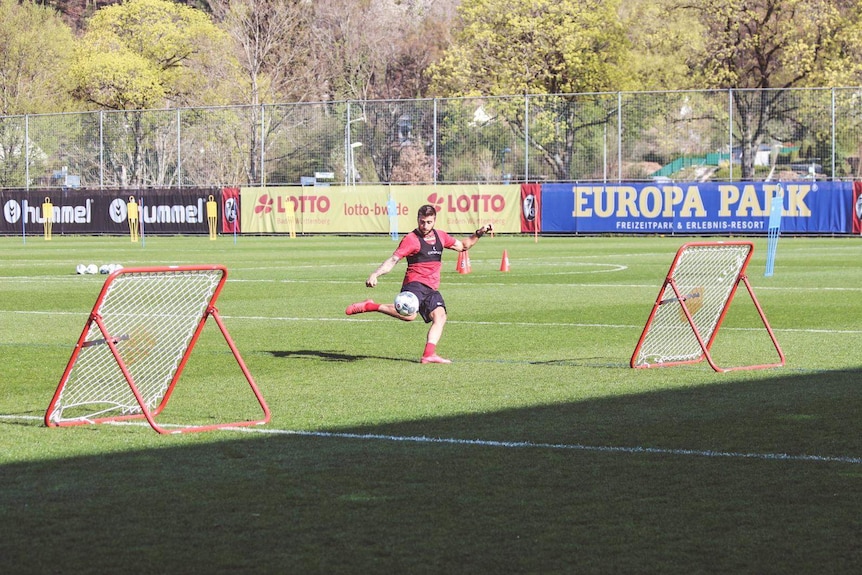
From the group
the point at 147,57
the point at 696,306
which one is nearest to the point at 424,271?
the point at 696,306

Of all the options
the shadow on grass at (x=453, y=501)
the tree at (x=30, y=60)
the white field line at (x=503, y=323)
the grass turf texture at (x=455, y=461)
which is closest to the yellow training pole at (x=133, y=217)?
the tree at (x=30, y=60)

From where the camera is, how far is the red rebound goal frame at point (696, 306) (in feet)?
42.4

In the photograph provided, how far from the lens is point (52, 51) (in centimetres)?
8394

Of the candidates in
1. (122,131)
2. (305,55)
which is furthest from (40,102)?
(122,131)

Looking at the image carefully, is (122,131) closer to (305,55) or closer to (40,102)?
(40,102)

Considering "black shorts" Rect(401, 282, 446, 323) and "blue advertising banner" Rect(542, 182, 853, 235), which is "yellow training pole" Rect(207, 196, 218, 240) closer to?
"blue advertising banner" Rect(542, 182, 853, 235)

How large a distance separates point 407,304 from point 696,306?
9.03 feet

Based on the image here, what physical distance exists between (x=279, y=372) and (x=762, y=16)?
6063 centimetres

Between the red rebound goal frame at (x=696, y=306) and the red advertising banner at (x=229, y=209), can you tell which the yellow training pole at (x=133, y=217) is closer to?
the red advertising banner at (x=229, y=209)

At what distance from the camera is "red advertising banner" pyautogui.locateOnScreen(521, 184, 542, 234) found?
53531 millimetres

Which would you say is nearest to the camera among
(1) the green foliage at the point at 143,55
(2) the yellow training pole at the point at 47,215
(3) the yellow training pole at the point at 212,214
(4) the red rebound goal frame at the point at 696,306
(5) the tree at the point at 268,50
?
(4) the red rebound goal frame at the point at 696,306

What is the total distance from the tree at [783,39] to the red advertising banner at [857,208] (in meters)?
18.9

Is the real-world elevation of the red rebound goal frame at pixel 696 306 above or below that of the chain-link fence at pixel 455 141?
below

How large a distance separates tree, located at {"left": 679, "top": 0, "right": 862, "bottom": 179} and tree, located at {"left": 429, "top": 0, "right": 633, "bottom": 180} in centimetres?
562
